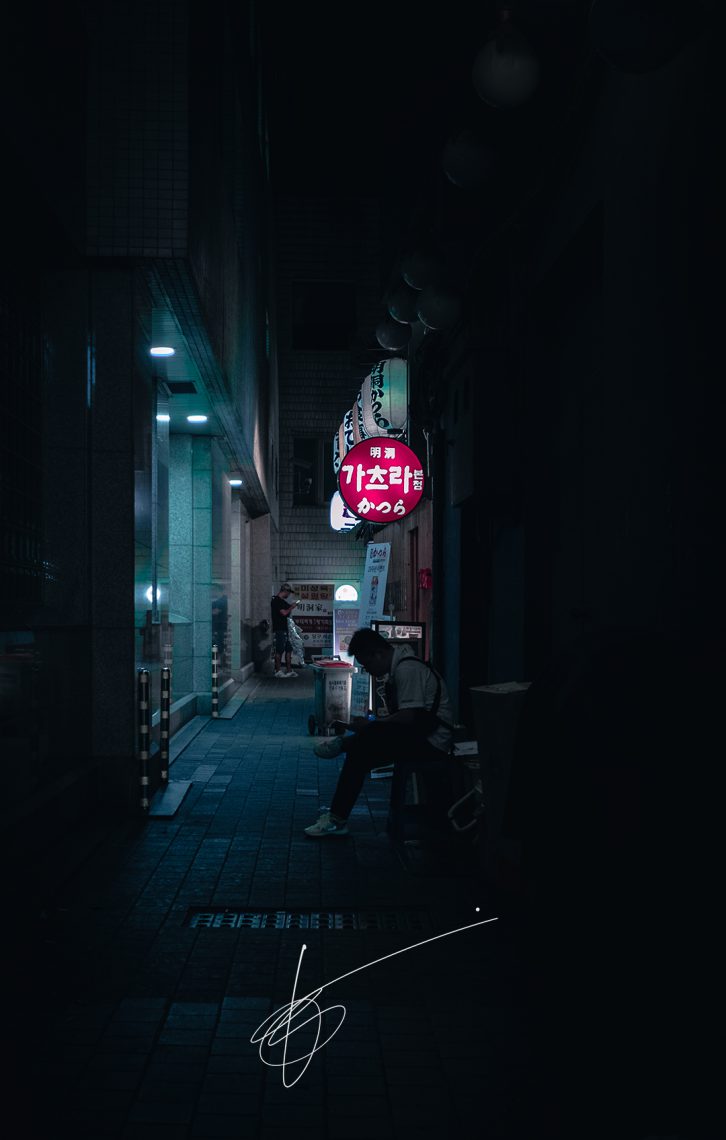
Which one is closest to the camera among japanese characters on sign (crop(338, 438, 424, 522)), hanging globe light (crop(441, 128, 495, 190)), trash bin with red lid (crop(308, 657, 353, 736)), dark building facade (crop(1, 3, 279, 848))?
dark building facade (crop(1, 3, 279, 848))

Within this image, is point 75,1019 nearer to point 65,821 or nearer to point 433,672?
point 65,821

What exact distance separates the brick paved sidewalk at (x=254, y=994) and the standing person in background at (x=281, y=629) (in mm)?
18412

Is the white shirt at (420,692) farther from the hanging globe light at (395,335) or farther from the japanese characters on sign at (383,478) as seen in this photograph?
the hanging globe light at (395,335)

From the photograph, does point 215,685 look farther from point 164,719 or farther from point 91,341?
point 91,341

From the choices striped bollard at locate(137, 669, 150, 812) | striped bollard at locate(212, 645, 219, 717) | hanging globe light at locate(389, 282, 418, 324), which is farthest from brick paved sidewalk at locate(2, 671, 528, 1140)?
striped bollard at locate(212, 645, 219, 717)

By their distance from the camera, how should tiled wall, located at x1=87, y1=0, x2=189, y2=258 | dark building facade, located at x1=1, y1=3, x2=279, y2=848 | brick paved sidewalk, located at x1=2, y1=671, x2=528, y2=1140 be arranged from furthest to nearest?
tiled wall, located at x1=87, y1=0, x2=189, y2=258 → dark building facade, located at x1=1, y1=3, x2=279, y2=848 → brick paved sidewalk, located at x1=2, y1=671, x2=528, y2=1140

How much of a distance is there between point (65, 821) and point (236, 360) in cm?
797

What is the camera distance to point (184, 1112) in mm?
3654

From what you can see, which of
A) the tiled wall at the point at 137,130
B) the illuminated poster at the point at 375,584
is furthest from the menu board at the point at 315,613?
the tiled wall at the point at 137,130

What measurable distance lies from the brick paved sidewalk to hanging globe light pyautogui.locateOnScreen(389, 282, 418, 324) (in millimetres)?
7410

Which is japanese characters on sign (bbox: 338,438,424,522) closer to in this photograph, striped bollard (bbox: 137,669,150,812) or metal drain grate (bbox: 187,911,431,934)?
striped bollard (bbox: 137,669,150,812)

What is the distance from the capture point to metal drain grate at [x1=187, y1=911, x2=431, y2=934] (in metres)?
5.96

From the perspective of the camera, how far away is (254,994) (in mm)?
4859

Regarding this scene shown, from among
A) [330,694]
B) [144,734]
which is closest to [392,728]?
[144,734]
